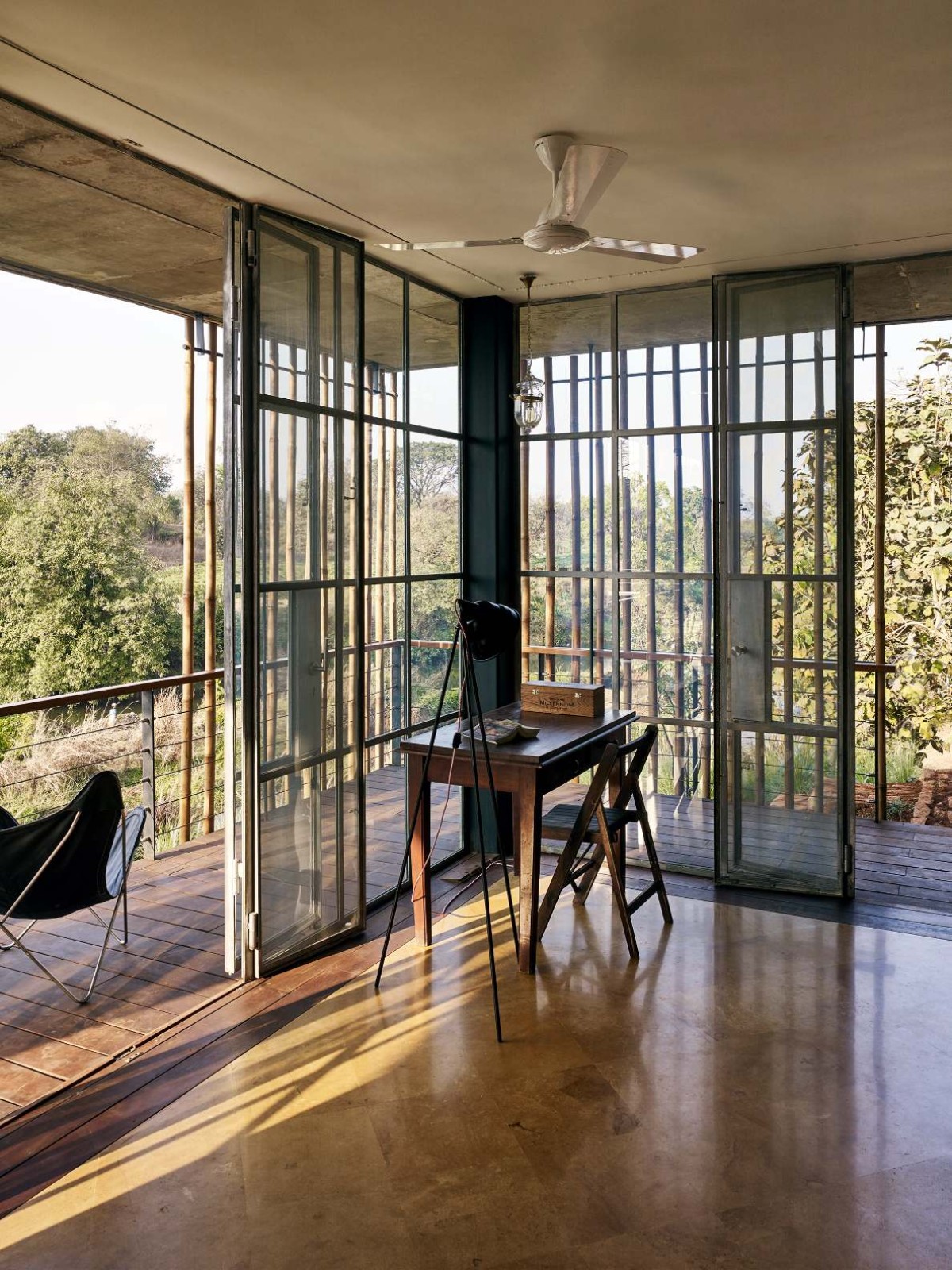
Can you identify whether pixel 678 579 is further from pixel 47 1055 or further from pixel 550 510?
pixel 47 1055

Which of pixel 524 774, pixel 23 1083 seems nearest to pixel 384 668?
pixel 524 774

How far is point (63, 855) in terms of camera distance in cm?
341

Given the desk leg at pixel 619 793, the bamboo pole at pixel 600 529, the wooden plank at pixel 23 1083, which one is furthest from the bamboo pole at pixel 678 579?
the wooden plank at pixel 23 1083

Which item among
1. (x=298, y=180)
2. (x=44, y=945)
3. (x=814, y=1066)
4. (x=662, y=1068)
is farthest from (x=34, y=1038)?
(x=298, y=180)

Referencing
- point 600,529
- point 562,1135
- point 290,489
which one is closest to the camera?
point 562,1135

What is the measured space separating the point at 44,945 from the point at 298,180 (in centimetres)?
314

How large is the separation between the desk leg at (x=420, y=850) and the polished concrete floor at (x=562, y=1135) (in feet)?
0.58

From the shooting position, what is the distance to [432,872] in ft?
16.2

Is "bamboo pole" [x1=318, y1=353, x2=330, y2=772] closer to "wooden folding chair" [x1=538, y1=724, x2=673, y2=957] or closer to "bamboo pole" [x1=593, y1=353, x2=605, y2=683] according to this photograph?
"wooden folding chair" [x1=538, y1=724, x2=673, y2=957]

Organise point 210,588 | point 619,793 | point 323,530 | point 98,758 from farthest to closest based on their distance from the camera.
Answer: point 98,758 → point 210,588 → point 619,793 → point 323,530

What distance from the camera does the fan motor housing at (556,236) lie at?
2.87 meters

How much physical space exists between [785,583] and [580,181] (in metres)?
2.20

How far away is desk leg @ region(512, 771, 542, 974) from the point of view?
3.64m

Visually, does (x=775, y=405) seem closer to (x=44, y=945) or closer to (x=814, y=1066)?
(x=814, y=1066)
